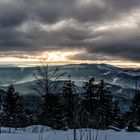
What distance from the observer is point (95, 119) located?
23.9 ft

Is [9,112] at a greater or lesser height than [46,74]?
lesser

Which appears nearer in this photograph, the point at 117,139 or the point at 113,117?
the point at 117,139

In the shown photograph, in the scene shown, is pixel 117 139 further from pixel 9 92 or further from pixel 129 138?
pixel 9 92

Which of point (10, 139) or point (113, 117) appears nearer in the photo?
point (10, 139)

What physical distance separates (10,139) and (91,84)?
32.7 metres

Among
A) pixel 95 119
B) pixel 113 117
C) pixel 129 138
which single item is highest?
pixel 95 119

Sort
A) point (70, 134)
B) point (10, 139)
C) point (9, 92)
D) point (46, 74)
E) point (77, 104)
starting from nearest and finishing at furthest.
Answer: point (77, 104) < point (10, 139) < point (70, 134) < point (46, 74) < point (9, 92)

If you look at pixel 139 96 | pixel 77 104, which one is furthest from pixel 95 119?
pixel 139 96

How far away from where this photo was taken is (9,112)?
137ft

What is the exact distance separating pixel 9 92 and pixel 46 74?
35.7 feet

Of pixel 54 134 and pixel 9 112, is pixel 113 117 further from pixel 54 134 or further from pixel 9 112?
pixel 54 134

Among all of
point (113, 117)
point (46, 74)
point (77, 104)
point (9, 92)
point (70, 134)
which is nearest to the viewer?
point (77, 104)

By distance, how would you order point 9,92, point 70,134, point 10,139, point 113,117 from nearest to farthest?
point 10,139
point 70,134
point 113,117
point 9,92

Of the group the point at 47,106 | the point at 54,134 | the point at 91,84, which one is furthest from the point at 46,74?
the point at 54,134
